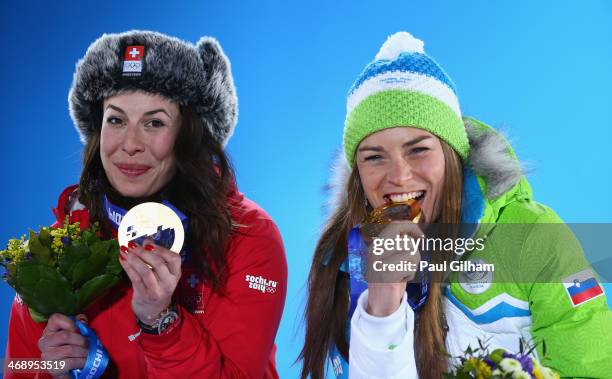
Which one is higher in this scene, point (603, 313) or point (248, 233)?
point (248, 233)

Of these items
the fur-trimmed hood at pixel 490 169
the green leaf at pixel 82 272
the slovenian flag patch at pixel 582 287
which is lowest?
the slovenian flag patch at pixel 582 287

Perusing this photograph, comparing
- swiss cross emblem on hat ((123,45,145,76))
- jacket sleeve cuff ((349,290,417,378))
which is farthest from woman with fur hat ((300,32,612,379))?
swiss cross emblem on hat ((123,45,145,76))

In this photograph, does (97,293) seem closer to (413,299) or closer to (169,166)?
(169,166)

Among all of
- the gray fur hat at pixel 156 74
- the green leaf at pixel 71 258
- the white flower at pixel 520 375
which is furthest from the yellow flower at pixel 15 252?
the white flower at pixel 520 375

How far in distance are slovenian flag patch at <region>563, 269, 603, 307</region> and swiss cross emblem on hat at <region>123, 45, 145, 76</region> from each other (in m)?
1.52

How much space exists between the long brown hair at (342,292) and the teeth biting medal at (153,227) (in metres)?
0.50

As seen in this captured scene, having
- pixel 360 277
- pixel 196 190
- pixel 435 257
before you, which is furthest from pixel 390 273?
pixel 196 190

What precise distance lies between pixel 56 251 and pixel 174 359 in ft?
1.64

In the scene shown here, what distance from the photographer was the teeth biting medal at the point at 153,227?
7.16ft

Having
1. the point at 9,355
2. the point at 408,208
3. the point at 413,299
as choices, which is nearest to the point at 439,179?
the point at 408,208

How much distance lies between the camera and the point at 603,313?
204cm

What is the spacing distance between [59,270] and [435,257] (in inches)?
45.4

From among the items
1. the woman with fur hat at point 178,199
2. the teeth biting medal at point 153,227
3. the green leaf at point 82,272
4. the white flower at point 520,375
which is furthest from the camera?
the woman with fur hat at point 178,199

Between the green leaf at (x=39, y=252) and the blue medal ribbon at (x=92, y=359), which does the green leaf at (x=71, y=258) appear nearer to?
the green leaf at (x=39, y=252)
